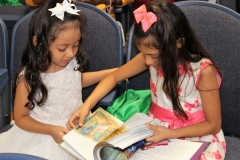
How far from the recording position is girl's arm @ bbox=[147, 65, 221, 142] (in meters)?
1.49

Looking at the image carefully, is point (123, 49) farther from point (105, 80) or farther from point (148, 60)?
point (148, 60)

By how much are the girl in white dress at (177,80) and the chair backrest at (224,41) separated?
14 centimetres

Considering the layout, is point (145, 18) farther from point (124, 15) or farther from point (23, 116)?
point (124, 15)

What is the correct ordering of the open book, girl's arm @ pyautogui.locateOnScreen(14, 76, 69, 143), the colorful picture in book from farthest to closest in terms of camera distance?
1. girl's arm @ pyautogui.locateOnScreen(14, 76, 69, 143)
2. the colorful picture in book
3. the open book

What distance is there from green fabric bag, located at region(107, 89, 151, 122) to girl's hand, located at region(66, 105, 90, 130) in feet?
0.42

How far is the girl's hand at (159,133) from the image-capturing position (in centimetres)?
145

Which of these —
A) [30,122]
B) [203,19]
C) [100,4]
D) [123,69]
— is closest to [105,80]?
[123,69]

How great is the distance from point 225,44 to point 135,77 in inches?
17.3

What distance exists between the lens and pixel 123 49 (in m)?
1.98

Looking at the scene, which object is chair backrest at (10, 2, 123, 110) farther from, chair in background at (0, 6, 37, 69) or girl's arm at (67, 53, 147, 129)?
chair in background at (0, 6, 37, 69)

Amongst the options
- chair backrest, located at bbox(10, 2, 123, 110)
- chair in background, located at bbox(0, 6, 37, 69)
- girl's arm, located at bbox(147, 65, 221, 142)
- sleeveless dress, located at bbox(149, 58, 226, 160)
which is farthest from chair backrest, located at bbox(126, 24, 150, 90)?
chair in background, located at bbox(0, 6, 37, 69)

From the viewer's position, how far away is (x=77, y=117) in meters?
1.60

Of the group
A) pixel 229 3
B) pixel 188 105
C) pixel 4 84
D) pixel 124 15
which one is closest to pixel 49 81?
pixel 4 84

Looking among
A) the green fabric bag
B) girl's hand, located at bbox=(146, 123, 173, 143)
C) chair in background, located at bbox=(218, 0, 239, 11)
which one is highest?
chair in background, located at bbox=(218, 0, 239, 11)
